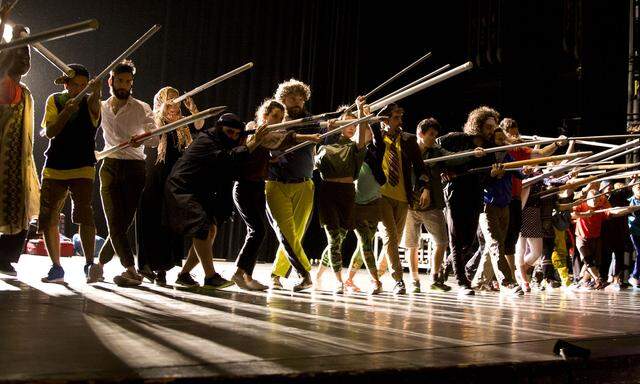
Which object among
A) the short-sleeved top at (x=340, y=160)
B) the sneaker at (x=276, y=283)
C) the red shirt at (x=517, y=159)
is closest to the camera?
the short-sleeved top at (x=340, y=160)

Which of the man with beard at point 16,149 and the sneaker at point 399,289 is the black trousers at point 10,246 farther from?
the sneaker at point 399,289

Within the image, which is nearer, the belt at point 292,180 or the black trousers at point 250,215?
the black trousers at point 250,215

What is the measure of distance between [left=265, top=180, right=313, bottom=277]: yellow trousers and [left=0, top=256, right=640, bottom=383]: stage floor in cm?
44

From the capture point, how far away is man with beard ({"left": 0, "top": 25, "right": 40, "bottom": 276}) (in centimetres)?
405

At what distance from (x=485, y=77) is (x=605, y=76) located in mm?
2361

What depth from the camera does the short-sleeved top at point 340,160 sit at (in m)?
4.91

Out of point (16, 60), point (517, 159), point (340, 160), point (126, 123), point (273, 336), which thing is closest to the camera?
point (273, 336)

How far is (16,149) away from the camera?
4.22 m

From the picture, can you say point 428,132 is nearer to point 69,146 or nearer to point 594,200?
point 69,146

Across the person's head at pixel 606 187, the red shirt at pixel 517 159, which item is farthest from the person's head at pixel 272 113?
the person's head at pixel 606 187

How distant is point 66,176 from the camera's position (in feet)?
13.6

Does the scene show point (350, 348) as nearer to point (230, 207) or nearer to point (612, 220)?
point (230, 207)

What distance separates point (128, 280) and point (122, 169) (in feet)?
2.26

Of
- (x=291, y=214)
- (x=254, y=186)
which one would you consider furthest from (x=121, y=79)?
(x=291, y=214)
